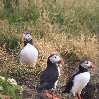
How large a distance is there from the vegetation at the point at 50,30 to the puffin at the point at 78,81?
2.61 feet

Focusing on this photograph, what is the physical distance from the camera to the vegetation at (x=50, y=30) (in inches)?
469

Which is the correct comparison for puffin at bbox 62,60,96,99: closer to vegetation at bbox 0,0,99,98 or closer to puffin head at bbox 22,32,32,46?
vegetation at bbox 0,0,99,98

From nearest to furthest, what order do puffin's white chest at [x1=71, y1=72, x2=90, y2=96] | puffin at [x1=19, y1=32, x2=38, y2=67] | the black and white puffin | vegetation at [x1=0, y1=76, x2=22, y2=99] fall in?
vegetation at [x1=0, y1=76, x2=22, y2=99], the black and white puffin, puffin's white chest at [x1=71, y1=72, x2=90, y2=96], puffin at [x1=19, y1=32, x2=38, y2=67]

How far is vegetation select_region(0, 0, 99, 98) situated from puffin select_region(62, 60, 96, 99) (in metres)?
0.80

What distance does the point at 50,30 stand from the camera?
1327 cm

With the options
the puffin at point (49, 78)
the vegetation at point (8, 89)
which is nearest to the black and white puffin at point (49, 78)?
the puffin at point (49, 78)

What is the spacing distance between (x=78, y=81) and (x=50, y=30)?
3.47m

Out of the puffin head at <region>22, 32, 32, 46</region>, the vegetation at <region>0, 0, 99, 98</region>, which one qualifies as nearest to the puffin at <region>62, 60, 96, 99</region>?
the vegetation at <region>0, 0, 99, 98</region>

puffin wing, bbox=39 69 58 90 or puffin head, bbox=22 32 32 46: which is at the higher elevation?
puffin head, bbox=22 32 32 46

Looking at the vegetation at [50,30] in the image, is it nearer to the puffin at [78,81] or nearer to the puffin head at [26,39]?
the puffin head at [26,39]

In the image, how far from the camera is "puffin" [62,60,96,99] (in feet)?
32.9

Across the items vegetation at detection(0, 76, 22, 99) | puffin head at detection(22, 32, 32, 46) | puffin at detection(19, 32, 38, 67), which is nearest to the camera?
vegetation at detection(0, 76, 22, 99)

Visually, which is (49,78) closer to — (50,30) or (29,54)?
(29,54)

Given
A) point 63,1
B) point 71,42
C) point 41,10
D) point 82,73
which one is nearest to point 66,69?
point 71,42
